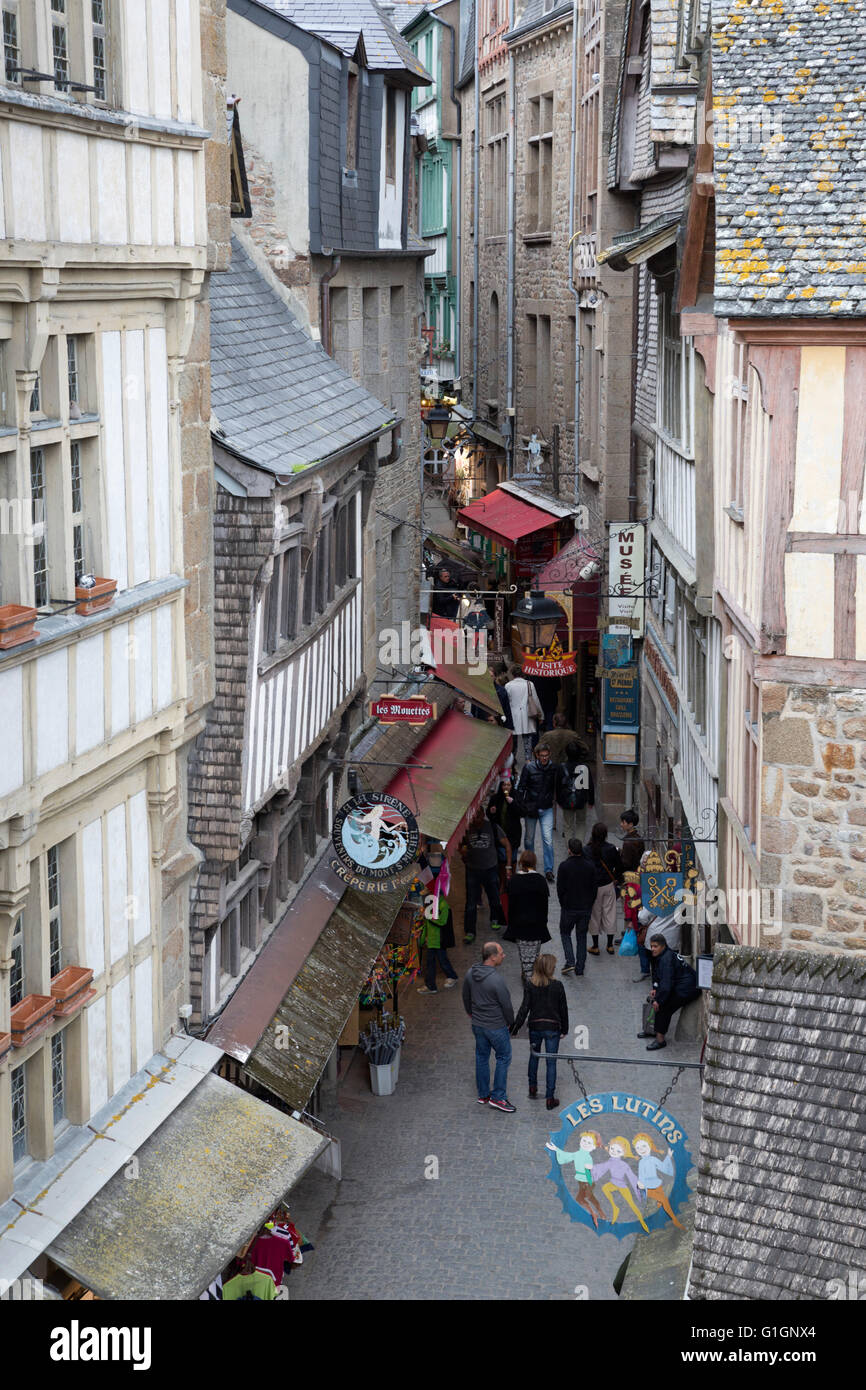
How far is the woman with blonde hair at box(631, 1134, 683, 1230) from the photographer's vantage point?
30.5ft

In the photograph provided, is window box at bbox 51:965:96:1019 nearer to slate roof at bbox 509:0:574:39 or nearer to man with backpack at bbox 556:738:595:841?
man with backpack at bbox 556:738:595:841

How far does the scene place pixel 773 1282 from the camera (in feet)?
24.7

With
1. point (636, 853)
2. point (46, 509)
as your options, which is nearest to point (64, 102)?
point (46, 509)

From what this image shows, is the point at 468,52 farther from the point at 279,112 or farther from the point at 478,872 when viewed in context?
the point at 478,872

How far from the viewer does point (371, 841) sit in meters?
13.4

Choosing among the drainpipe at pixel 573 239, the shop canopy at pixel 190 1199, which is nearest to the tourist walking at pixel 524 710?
the drainpipe at pixel 573 239

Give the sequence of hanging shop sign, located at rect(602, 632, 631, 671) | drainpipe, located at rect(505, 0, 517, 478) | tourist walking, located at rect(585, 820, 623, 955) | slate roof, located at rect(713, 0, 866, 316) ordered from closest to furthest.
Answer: slate roof, located at rect(713, 0, 866, 316)
tourist walking, located at rect(585, 820, 623, 955)
hanging shop sign, located at rect(602, 632, 631, 671)
drainpipe, located at rect(505, 0, 517, 478)

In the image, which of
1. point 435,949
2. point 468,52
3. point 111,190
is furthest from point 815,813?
point 468,52

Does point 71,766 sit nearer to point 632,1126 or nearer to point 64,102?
point 64,102

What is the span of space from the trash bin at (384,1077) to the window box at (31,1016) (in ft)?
20.4

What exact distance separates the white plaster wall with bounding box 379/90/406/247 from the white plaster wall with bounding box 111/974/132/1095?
12600 mm

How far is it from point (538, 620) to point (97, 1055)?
A: 1247 cm

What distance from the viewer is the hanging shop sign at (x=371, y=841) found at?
13289 millimetres

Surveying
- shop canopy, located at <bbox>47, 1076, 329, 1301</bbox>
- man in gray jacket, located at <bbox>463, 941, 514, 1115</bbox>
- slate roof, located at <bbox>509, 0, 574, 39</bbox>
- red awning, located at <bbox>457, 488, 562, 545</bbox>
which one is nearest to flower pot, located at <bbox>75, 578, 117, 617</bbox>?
shop canopy, located at <bbox>47, 1076, 329, 1301</bbox>
